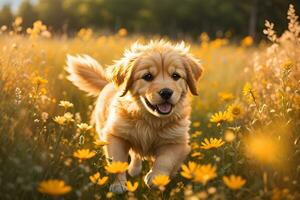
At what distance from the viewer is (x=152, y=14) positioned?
38906 mm

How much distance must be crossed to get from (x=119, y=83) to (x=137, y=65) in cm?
30

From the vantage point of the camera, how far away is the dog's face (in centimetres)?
361

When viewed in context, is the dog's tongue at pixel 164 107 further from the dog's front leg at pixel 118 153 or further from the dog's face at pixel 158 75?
the dog's front leg at pixel 118 153

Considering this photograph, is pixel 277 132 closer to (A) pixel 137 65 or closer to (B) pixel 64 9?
(A) pixel 137 65

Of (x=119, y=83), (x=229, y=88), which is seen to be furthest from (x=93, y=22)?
(x=119, y=83)

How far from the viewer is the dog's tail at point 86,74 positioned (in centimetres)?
518

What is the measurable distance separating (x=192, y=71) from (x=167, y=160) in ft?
2.94

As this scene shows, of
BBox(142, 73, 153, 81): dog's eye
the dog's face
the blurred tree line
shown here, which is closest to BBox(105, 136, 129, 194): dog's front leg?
the dog's face

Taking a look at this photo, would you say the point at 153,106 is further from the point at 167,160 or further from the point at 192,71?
the point at 192,71

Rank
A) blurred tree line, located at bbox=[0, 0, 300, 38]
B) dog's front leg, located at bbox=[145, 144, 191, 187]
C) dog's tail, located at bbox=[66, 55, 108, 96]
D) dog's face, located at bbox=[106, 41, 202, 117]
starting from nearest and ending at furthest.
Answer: dog's front leg, located at bbox=[145, 144, 191, 187] < dog's face, located at bbox=[106, 41, 202, 117] < dog's tail, located at bbox=[66, 55, 108, 96] < blurred tree line, located at bbox=[0, 0, 300, 38]

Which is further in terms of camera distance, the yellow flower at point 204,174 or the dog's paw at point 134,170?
the dog's paw at point 134,170

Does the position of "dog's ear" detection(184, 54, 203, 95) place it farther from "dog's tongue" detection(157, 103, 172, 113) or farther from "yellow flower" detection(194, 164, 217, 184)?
"yellow flower" detection(194, 164, 217, 184)

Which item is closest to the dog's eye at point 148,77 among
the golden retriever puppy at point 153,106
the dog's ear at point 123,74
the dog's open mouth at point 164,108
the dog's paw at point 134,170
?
the golden retriever puppy at point 153,106

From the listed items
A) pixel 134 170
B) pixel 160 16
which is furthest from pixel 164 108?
pixel 160 16
